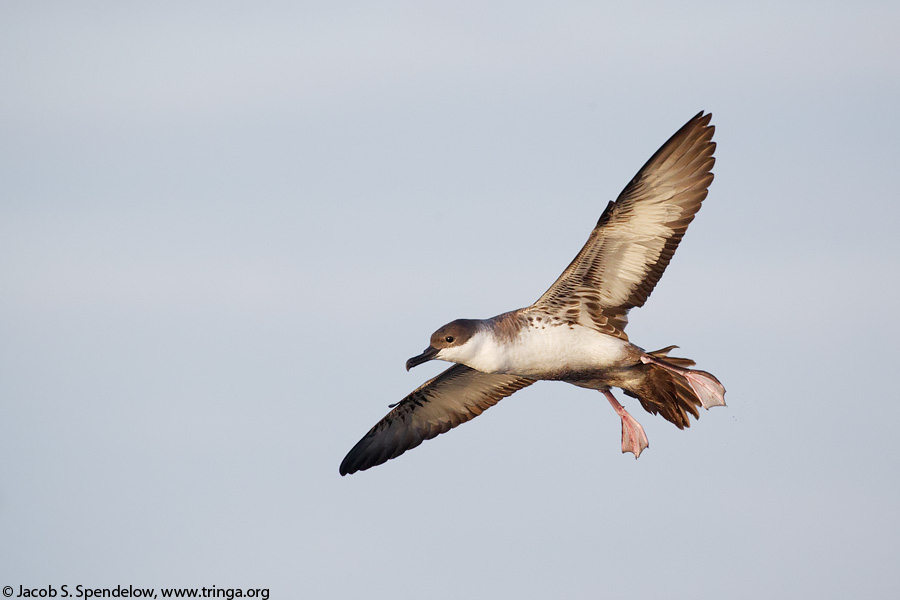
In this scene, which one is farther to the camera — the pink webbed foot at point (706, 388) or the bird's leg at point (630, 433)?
the bird's leg at point (630, 433)

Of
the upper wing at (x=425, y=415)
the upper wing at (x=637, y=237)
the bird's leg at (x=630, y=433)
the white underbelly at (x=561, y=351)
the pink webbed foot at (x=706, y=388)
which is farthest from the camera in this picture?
the upper wing at (x=425, y=415)

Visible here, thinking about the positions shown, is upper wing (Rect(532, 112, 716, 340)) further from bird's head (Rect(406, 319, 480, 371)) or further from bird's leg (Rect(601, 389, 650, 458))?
bird's leg (Rect(601, 389, 650, 458))

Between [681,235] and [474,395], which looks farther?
[474,395]

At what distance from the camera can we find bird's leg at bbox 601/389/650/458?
19266 millimetres

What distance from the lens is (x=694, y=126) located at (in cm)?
1634

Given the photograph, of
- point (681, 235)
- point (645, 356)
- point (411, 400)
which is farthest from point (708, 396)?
point (411, 400)

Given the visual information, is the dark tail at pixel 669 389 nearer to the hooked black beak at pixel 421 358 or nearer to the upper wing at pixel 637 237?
the upper wing at pixel 637 237

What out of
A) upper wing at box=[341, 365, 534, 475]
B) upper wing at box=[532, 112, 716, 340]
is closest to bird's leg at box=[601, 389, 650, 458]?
upper wing at box=[341, 365, 534, 475]

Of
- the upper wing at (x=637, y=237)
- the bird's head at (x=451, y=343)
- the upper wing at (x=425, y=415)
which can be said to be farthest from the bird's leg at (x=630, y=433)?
the bird's head at (x=451, y=343)

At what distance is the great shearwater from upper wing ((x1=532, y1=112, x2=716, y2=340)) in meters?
0.01

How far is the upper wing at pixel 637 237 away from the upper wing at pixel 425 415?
2820mm

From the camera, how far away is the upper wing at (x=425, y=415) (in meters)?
19.9

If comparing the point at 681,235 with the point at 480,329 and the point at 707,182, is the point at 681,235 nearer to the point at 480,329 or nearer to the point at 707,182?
the point at 707,182

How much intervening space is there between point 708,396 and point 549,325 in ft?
7.25
